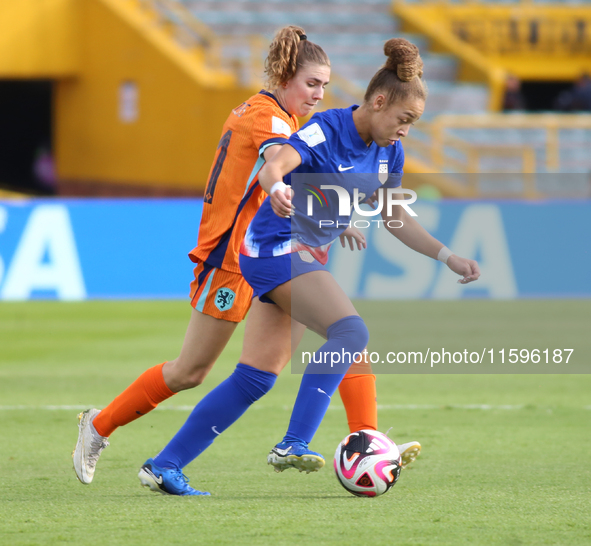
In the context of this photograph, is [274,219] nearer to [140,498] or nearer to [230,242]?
[230,242]

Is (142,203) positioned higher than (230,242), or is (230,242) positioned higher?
(230,242)

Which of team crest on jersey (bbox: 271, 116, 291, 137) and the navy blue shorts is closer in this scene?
the navy blue shorts

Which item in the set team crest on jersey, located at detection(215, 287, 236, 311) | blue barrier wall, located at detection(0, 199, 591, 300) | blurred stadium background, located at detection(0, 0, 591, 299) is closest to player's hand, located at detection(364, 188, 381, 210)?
team crest on jersey, located at detection(215, 287, 236, 311)

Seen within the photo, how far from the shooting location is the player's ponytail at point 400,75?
3.74 metres

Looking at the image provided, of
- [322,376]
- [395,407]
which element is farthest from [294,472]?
[395,407]

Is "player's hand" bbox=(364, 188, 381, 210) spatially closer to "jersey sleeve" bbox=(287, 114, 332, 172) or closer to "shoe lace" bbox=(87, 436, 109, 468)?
"jersey sleeve" bbox=(287, 114, 332, 172)

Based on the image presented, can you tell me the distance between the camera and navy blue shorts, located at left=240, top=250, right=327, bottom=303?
3836 mm

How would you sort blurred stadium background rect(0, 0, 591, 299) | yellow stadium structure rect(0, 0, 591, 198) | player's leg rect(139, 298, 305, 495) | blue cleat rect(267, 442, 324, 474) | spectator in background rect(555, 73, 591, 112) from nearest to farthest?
blue cleat rect(267, 442, 324, 474), player's leg rect(139, 298, 305, 495), blurred stadium background rect(0, 0, 591, 299), yellow stadium structure rect(0, 0, 591, 198), spectator in background rect(555, 73, 591, 112)

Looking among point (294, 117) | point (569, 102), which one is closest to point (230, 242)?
point (294, 117)

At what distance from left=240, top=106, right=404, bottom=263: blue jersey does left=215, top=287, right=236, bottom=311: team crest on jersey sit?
0.71ft

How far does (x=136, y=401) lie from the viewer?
4.23m

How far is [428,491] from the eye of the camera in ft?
13.6

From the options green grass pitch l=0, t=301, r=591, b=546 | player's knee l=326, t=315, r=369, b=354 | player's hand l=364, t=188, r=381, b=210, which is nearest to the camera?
green grass pitch l=0, t=301, r=591, b=546

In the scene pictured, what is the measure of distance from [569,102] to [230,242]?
19042 millimetres
